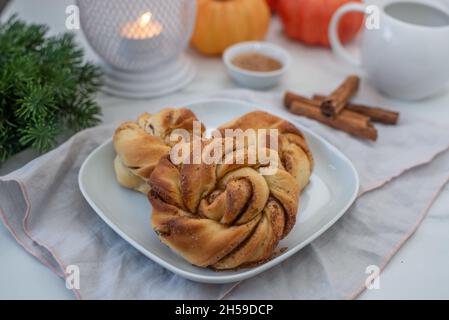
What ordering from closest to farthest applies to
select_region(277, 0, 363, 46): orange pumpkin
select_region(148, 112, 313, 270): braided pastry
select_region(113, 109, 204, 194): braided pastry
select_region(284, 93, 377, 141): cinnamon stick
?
1. select_region(148, 112, 313, 270): braided pastry
2. select_region(113, 109, 204, 194): braided pastry
3. select_region(284, 93, 377, 141): cinnamon stick
4. select_region(277, 0, 363, 46): orange pumpkin

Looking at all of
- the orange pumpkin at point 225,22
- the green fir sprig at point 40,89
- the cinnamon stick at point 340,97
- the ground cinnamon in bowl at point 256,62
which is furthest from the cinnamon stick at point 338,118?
the green fir sprig at point 40,89

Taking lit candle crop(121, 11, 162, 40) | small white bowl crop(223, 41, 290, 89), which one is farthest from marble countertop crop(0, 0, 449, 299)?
lit candle crop(121, 11, 162, 40)

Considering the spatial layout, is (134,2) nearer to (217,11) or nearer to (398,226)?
(217,11)

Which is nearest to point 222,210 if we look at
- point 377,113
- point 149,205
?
point 149,205

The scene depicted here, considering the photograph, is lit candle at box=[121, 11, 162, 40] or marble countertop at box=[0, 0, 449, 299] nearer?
marble countertop at box=[0, 0, 449, 299]

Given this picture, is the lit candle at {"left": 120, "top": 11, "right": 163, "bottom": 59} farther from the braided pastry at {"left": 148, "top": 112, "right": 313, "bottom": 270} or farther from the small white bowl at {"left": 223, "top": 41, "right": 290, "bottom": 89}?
the braided pastry at {"left": 148, "top": 112, "right": 313, "bottom": 270}
